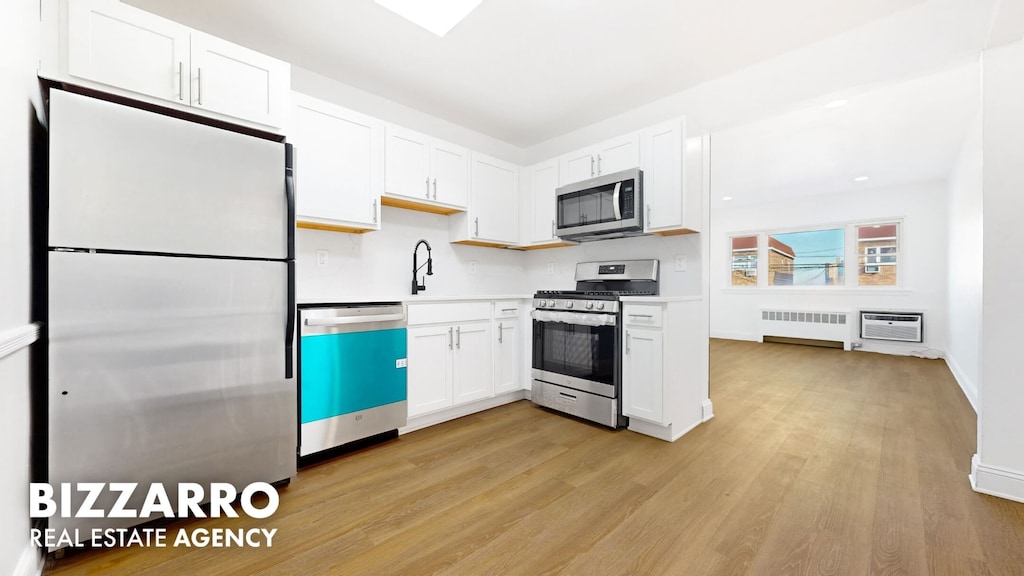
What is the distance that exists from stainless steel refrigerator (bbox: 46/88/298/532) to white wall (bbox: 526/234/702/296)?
2533 mm

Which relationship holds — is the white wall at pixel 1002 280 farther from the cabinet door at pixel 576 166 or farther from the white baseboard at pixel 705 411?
the cabinet door at pixel 576 166

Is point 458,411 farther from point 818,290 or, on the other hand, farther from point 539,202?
point 818,290

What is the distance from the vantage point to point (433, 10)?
2141mm

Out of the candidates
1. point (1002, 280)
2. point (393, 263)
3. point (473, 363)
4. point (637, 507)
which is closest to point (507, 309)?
point (473, 363)

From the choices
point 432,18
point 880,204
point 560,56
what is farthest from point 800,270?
point 432,18

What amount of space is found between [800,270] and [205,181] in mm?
8383

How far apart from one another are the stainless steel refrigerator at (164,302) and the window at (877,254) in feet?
26.6

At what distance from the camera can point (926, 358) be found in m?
5.65

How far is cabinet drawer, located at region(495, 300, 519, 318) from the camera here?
131 inches

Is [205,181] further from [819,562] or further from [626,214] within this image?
[819,562]

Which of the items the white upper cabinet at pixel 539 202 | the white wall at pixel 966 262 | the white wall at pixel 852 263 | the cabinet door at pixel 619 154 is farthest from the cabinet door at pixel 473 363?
the white wall at pixel 852 263

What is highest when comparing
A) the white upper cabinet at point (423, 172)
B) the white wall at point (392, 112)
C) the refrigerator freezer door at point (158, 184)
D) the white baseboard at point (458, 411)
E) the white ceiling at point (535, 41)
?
the white ceiling at point (535, 41)

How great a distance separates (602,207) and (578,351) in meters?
1.16

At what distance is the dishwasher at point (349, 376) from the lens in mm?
2271
